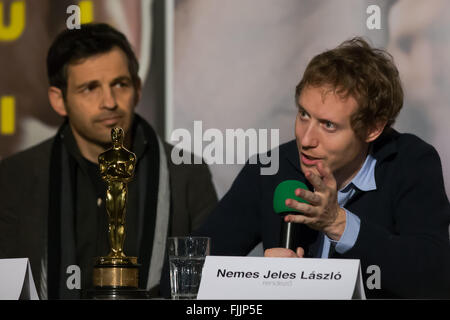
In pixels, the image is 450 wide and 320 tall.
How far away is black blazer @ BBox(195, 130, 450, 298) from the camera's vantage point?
6.58ft

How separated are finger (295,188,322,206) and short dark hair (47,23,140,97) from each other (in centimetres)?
132

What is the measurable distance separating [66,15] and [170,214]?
0.88 metres

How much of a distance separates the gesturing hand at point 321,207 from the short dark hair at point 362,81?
459 millimetres

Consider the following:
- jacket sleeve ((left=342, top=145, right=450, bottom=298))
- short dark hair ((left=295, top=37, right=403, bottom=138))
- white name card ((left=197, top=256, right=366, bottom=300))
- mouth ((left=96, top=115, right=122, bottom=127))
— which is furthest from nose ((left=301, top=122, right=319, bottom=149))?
mouth ((left=96, top=115, right=122, bottom=127))

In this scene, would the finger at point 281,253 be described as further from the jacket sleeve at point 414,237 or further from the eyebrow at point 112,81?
the eyebrow at point 112,81

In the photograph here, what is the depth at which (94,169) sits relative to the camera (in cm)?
288

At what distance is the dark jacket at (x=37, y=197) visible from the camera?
2.84 meters

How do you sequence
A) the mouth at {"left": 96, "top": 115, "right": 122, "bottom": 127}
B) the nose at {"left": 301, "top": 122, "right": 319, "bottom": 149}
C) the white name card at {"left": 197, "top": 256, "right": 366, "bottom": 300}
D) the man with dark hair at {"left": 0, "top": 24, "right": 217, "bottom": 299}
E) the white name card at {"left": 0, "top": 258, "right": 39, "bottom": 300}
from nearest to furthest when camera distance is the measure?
1. the white name card at {"left": 197, "top": 256, "right": 366, "bottom": 300}
2. the white name card at {"left": 0, "top": 258, "right": 39, "bottom": 300}
3. the nose at {"left": 301, "top": 122, "right": 319, "bottom": 149}
4. the man with dark hair at {"left": 0, "top": 24, "right": 217, "bottom": 299}
5. the mouth at {"left": 96, "top": 115, "right": 122, "bottom": 127}

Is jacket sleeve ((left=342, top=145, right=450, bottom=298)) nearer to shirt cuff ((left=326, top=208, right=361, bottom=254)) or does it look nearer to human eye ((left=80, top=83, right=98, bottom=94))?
shirt cuff ((left=326, top=208, right=361, bottom=254))

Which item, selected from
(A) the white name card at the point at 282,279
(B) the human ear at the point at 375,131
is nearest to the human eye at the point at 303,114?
(B) the human ear at the point at 375,131

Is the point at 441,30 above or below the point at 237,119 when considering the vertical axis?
above

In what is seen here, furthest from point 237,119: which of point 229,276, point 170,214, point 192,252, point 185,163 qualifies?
point 229,276
